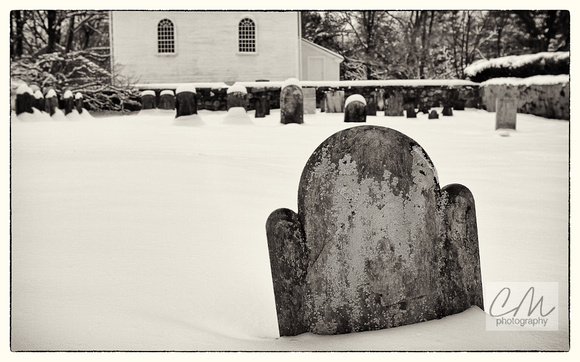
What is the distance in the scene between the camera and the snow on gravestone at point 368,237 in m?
2.75

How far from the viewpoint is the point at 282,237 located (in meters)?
2.80

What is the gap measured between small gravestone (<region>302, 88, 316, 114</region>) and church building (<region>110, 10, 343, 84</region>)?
276mm

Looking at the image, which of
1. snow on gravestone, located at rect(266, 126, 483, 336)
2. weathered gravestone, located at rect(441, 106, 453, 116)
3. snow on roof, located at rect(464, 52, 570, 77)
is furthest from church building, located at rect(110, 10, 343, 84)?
snow on gravestone, located at rect(266, 126, 483, 336)

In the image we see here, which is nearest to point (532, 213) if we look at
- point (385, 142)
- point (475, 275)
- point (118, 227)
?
point (475, 275)

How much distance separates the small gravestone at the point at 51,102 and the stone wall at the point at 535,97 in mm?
3923

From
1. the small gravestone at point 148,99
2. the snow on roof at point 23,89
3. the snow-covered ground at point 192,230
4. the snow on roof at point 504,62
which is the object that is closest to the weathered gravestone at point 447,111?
the snow-covered ground at point 192,230

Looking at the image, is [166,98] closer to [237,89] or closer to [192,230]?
[237,89]

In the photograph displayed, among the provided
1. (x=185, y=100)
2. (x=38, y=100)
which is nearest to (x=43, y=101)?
(x=38, y=100)

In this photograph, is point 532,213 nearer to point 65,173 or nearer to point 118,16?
point 118,16

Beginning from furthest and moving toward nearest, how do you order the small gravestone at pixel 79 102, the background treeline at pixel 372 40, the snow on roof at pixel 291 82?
the snow on roof at pixel 291 82 < the small gravestone at pixel 79 102 < the background treeline at pixel 372 40

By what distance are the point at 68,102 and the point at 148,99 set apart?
72 cm

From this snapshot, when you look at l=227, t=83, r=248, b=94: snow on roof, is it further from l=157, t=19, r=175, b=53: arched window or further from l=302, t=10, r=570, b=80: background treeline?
l=302, t=10, r=570, b=80: background treeline

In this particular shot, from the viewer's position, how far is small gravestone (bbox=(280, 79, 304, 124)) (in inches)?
279

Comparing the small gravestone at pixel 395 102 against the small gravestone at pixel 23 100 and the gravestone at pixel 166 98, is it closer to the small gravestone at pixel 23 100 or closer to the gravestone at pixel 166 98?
the gravestone at pixel 166 98
